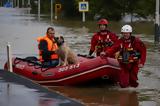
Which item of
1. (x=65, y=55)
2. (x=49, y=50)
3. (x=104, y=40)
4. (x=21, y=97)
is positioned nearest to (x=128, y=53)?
(x=65, y=55)

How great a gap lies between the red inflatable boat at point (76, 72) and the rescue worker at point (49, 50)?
0.26 meters

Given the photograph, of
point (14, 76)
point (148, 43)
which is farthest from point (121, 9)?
point (14, 76)

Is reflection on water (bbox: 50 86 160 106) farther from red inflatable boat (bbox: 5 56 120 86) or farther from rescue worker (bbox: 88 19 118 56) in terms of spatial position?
rescue worker (bbox: 88 19 118 56)

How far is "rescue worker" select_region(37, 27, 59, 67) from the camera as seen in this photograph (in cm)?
1360

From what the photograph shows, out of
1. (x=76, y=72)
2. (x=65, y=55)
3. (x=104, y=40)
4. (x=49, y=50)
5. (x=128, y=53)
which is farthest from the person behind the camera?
(x=104, y=40)

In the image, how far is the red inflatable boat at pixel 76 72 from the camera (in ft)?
40.3

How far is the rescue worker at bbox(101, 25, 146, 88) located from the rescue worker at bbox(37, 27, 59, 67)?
70.5 inches

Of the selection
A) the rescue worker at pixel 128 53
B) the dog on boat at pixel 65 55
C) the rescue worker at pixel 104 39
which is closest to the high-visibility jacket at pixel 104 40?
the rescue worker at pixel 104 39

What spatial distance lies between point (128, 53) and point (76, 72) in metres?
1.23

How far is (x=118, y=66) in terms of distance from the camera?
12.4 meters

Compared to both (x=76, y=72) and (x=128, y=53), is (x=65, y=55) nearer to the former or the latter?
(x=76, y=72)

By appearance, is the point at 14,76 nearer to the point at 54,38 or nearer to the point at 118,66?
the point at 118,66

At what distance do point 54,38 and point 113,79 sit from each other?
75.5 inches

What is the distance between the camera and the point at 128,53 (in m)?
12.2
